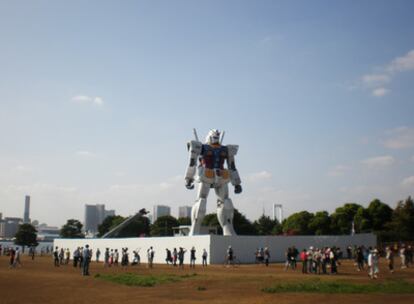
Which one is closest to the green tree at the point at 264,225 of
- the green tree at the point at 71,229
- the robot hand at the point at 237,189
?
the green tree at the point at 71,229

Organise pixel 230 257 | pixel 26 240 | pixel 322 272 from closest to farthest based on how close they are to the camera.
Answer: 1. pixel 322 272
2. pixel 230 257
3. pixel 26 240

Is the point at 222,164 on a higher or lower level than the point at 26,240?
higher

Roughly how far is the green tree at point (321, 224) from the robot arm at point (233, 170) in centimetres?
4125

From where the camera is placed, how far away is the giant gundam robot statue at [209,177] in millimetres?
37656

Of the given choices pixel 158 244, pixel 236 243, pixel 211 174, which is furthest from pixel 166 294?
pixel 158 244

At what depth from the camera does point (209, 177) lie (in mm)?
37750

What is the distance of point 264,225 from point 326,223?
19.1 meters

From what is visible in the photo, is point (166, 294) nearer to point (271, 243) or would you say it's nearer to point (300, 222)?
point (271, 243)

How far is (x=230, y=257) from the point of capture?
33125 millimetres

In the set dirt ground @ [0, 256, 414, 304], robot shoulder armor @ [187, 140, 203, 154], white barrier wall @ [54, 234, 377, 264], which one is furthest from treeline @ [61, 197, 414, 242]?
dirt ground @ [0, 256, 414, 304]

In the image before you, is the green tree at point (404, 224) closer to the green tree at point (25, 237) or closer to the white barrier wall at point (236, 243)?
the white barrier wall at point (236, 243)

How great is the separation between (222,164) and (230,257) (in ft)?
28.2

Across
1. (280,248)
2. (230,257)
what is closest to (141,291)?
(230,257)

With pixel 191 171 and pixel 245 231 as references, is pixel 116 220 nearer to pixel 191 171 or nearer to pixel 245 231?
pixel 245 231
